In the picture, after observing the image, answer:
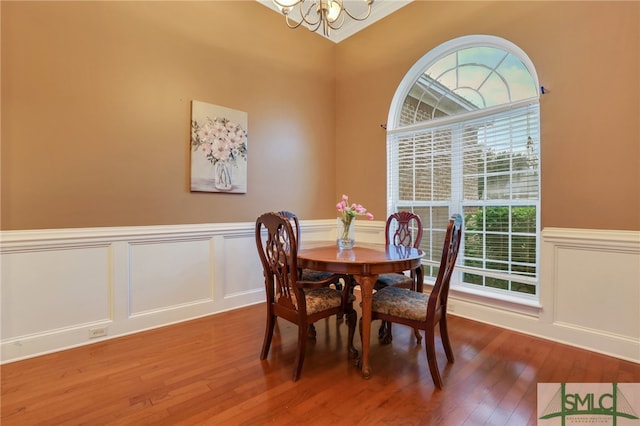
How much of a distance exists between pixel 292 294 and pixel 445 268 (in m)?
0.99

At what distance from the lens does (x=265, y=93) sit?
3463mm

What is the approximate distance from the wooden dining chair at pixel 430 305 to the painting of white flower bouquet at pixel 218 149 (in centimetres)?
192

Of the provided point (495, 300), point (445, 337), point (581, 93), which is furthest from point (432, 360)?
point (581, 93)

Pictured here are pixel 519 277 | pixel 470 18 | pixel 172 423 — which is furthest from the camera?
pixel 470 18

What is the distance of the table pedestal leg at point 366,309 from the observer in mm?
1901

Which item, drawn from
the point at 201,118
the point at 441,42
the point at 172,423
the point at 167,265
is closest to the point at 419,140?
the point at 441,42

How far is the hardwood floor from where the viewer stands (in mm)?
1587

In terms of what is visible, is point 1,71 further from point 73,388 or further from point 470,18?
point 470,18

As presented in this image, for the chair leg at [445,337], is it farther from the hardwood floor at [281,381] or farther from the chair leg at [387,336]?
the chair leg at [387,336]

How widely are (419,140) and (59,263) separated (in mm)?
3495

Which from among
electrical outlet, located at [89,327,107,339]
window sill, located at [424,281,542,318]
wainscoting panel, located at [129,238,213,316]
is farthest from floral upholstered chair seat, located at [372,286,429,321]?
electrical outlet, located at [89,327,107,339]

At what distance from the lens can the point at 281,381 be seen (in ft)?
6.18

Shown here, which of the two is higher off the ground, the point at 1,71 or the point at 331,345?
the point at 1,71

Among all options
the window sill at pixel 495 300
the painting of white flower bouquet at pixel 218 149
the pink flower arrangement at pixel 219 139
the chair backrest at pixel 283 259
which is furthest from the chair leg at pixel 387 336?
the pink flower arrangement at pixel 219 139
